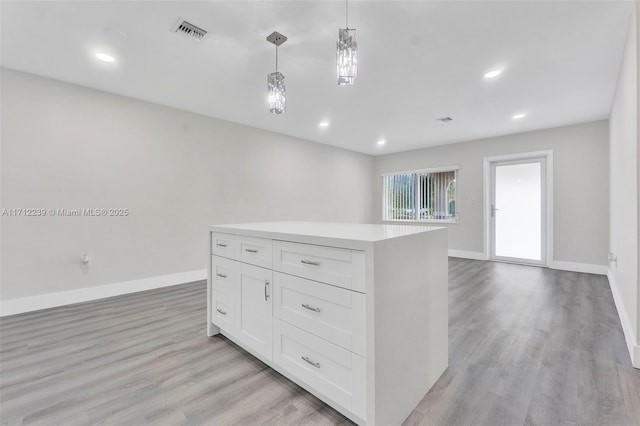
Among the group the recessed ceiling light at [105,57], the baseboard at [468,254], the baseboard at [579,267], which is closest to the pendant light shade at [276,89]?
the recessed ceiling light at [105,57]

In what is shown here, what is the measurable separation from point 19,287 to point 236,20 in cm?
329

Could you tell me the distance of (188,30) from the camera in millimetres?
2135

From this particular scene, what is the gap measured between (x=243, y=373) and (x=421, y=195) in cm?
578

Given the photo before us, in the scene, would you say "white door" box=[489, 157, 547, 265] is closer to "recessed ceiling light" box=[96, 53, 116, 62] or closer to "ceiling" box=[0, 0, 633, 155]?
"ceiling" box=[0, 0, 633, 155]

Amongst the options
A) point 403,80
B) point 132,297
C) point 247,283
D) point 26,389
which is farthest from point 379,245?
point 132,297

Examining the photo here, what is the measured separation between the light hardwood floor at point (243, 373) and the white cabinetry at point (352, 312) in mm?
164

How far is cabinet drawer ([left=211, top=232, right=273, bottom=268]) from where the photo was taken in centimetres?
170

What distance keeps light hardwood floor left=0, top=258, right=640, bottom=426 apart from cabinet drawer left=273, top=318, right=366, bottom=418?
141 millimetres

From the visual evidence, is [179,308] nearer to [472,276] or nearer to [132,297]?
[132,297]

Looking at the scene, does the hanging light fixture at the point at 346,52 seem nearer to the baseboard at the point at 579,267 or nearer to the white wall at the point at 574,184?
the white wall at the point at 574,184

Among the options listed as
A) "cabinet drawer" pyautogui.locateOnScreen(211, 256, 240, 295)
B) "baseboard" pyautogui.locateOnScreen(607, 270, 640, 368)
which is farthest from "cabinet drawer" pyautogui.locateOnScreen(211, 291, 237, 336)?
"baseboard" pyautogui.locateOnScreen(607, 270, 640, 368)

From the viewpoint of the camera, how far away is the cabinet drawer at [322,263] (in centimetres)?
122

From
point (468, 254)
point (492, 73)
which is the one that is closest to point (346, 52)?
point (492, 73)

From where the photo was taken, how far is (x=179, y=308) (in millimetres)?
2879
